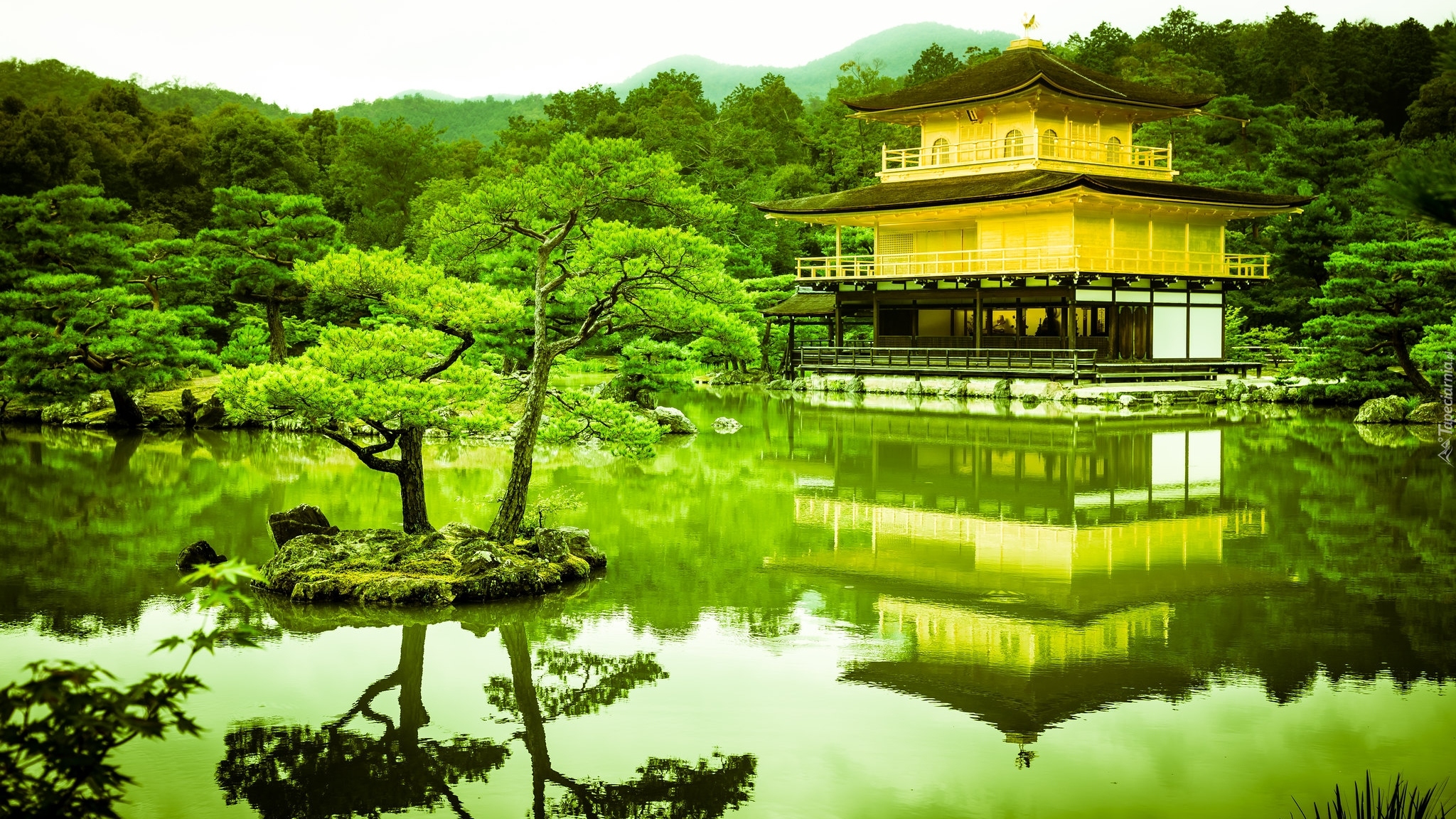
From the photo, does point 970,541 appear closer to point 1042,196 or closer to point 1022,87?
point 1042,196

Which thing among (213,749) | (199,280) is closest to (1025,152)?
(199,280)

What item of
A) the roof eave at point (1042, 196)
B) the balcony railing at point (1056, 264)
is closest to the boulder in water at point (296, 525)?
the balcony railing at point (1056, 264)

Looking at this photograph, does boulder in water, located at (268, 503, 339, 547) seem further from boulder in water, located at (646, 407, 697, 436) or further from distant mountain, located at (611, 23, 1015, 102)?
distant mountain, located at (611, 23, 1015, 102)

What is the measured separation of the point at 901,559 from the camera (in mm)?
10953

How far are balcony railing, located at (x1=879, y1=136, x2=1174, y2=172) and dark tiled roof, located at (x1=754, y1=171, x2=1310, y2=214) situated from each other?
735 mm

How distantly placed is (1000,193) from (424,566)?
22882mm

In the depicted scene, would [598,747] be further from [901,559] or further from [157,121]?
[157,121]

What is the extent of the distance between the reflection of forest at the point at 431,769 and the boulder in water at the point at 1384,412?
20.5m

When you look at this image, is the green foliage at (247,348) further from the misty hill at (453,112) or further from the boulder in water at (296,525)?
the misty hill at (453,112)

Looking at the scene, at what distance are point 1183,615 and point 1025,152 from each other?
25.6 metres

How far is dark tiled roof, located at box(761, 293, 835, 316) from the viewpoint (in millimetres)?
35062

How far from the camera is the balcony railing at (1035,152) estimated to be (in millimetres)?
32469

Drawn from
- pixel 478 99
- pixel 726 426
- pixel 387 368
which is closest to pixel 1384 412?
pixel 726 426

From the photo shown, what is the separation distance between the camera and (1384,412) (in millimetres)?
23078
